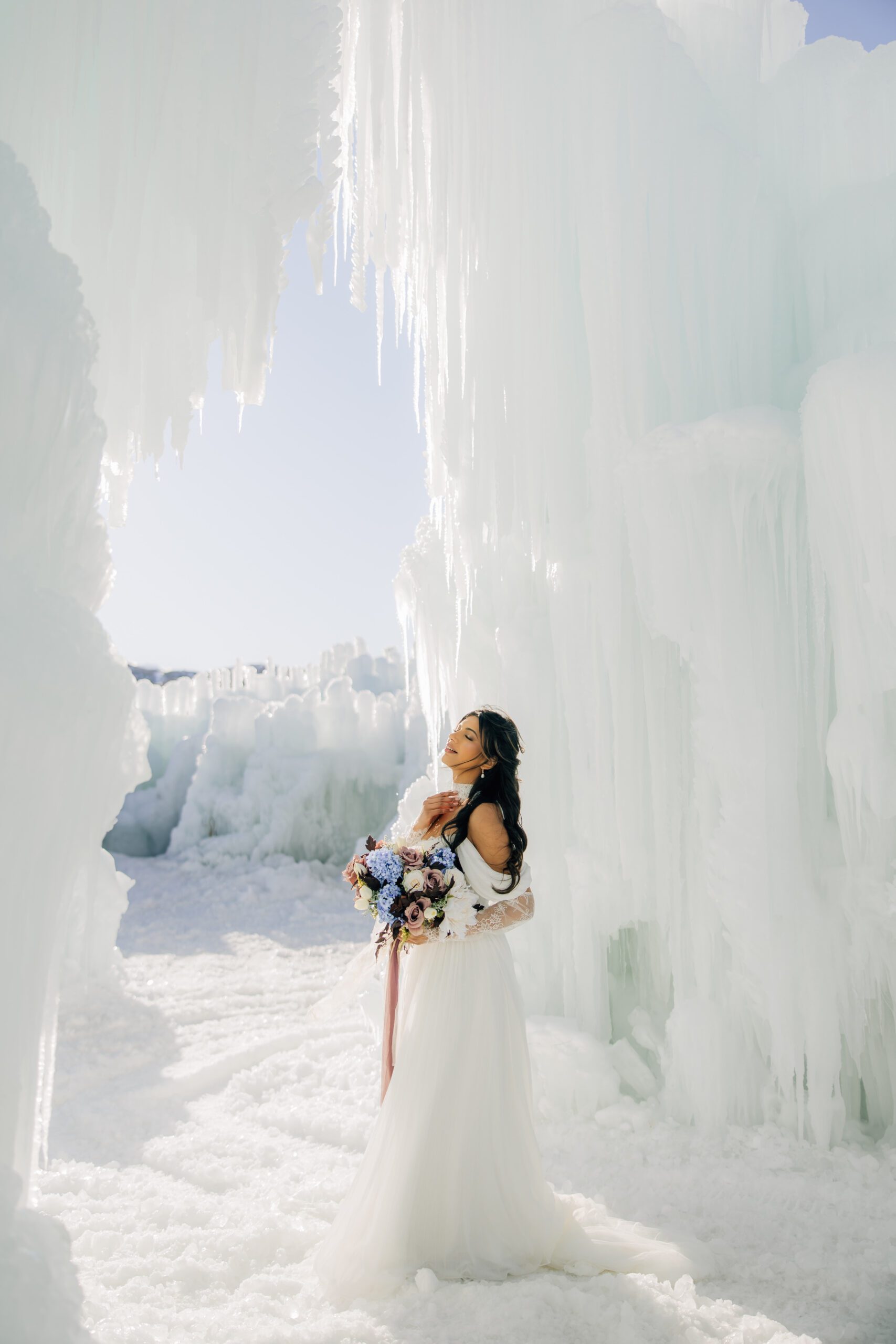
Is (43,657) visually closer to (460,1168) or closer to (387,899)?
(387,899)

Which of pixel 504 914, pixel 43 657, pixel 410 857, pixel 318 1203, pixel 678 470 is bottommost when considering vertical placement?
pixel 318 1203

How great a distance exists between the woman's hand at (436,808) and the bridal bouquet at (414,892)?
20 centimetres

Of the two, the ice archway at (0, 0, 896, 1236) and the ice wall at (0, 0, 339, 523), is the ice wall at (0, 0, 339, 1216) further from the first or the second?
the ice archway at (0, 0, 896, 1236)

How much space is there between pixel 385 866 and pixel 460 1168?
94cm

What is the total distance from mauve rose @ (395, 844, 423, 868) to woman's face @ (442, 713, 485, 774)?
0.32 m

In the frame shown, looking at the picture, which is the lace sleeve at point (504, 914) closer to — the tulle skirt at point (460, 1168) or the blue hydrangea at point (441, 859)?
the tulle skirt at point (460, 1168)

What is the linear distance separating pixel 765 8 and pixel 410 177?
102 inches

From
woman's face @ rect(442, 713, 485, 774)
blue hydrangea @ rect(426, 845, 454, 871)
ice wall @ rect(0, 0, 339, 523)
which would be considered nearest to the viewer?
ice wall @ rect(0, 0, 339, 523)

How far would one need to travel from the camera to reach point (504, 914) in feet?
9.08

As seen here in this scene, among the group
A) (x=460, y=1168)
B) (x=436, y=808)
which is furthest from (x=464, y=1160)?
(x=436, y=808)

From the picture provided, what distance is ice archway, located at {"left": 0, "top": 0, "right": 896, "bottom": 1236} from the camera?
3.71 m

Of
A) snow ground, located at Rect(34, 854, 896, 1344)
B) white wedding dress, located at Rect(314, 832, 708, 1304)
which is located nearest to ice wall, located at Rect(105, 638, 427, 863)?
snow ground, located at Rect(34, 854, 896, 1344)

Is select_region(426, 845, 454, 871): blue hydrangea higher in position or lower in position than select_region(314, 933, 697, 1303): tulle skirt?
higher

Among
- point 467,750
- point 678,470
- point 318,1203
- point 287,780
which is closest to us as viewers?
point 467,750
